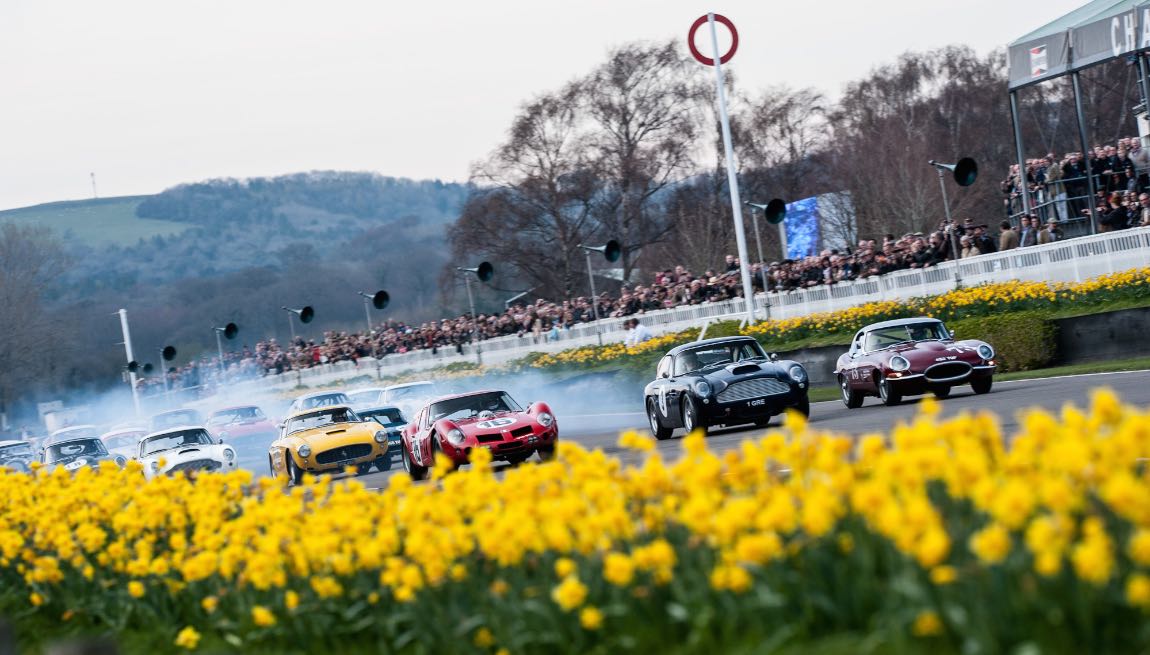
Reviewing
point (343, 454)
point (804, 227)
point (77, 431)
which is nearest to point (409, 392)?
Result: point (343, 454)

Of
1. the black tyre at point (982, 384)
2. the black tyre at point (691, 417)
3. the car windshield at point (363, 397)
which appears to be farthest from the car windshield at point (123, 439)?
the black tyre at point (982, 384)

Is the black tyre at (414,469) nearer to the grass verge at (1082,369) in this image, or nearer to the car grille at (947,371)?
the car grille at (947,371)

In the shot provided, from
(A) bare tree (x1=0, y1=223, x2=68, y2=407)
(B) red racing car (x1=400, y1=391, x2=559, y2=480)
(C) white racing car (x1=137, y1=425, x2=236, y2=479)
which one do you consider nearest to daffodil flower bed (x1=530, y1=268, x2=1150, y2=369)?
(B) red racing car (x1=400, y1=391, x2=559, y2=480)

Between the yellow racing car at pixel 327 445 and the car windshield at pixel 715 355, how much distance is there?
6455 millimetres

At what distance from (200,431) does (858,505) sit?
1073 inches

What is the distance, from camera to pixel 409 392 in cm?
3894

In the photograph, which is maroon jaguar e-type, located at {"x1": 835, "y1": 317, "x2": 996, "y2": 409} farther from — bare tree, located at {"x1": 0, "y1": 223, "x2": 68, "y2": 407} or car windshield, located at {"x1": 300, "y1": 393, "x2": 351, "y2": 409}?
bare tree, located at {"x1": 0, "y1": 223, "x2": 68, "y2": 407}

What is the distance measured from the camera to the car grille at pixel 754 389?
22562 millimetres

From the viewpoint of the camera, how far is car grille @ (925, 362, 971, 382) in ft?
75.5

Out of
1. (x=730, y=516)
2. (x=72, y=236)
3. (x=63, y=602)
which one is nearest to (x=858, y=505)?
(x=730, y=516)

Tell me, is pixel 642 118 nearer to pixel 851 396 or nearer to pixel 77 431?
pixel 77 431

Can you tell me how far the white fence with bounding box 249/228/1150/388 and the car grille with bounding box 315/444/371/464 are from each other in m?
13.5

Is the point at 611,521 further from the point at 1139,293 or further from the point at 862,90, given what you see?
the point at 862,90

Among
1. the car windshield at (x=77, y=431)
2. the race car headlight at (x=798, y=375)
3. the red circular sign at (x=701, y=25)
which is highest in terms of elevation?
the red circular sign at (x=701, y=25)
